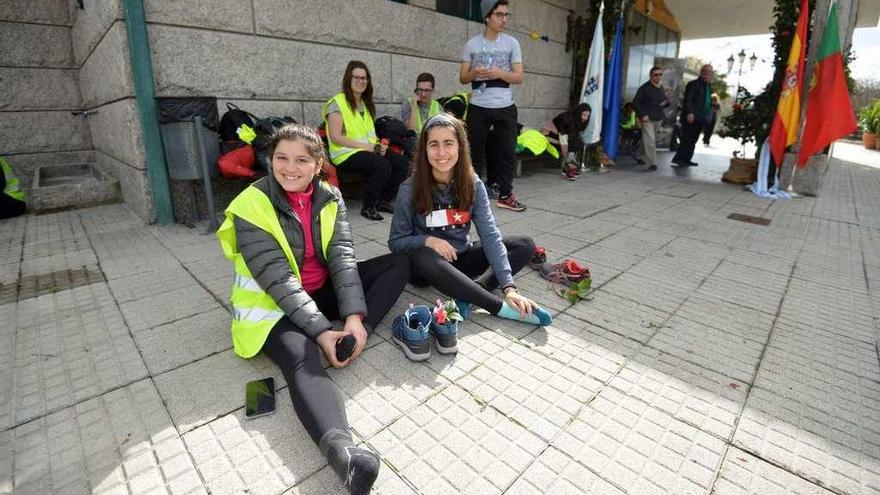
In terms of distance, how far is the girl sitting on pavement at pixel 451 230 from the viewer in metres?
2.55

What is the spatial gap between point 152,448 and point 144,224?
3649mm

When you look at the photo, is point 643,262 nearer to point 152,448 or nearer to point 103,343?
point 152,448

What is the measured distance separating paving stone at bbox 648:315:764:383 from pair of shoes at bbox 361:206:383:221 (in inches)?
120

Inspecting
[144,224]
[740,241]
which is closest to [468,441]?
[740,241]

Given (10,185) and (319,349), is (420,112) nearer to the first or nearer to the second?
(319,349)

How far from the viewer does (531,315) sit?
2529mm

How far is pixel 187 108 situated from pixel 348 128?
149 cm

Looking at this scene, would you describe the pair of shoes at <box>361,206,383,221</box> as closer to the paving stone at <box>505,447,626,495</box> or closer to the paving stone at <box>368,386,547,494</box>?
the paving stone at <box>368,386,547,494</box>

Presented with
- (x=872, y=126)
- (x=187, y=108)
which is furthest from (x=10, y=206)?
(x=872, y=126)

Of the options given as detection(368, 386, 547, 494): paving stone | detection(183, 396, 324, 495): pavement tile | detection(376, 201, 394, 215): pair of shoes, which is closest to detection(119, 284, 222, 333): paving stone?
detection(183, 396, 324, 495): pavement tile

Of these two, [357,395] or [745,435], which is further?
[357,395]

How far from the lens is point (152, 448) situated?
167 centimetres

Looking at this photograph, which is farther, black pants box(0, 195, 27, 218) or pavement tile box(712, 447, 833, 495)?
black pants box(0, 195, 27, 218)

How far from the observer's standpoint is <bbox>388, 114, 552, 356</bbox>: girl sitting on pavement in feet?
8.36
